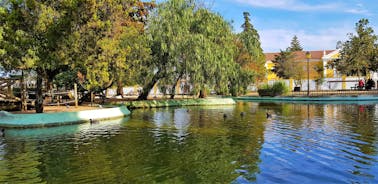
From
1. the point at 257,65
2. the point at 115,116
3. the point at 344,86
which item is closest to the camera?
the point at 115,116

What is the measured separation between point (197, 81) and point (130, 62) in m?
6.40

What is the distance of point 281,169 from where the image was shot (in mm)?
8711

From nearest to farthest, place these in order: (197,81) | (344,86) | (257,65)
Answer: (197,81), (257,65), (344,86)

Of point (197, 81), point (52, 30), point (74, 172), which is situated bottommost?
point (74, 172)

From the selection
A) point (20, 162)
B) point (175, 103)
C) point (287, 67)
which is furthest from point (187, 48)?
point (287, 67)

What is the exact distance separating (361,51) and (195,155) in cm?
5031

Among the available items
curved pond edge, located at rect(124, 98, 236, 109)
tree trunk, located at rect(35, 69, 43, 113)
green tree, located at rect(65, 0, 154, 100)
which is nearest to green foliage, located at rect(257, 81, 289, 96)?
curved pond edge, located at rect(124, 98, 236, 109)

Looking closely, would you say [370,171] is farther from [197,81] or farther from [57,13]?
[197,81]

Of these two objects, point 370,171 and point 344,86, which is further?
point 344,86

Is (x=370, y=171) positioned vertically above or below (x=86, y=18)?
below

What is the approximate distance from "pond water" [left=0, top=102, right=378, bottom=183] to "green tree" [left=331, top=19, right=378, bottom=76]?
135ft

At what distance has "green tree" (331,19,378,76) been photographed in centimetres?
5262

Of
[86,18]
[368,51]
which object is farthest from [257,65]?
[86,18]

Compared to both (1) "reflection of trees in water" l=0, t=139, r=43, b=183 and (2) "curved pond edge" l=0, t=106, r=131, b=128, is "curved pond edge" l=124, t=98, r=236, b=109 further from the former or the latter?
(1) "reflection of trees in water" l=0, t=139, r=43, b=183
